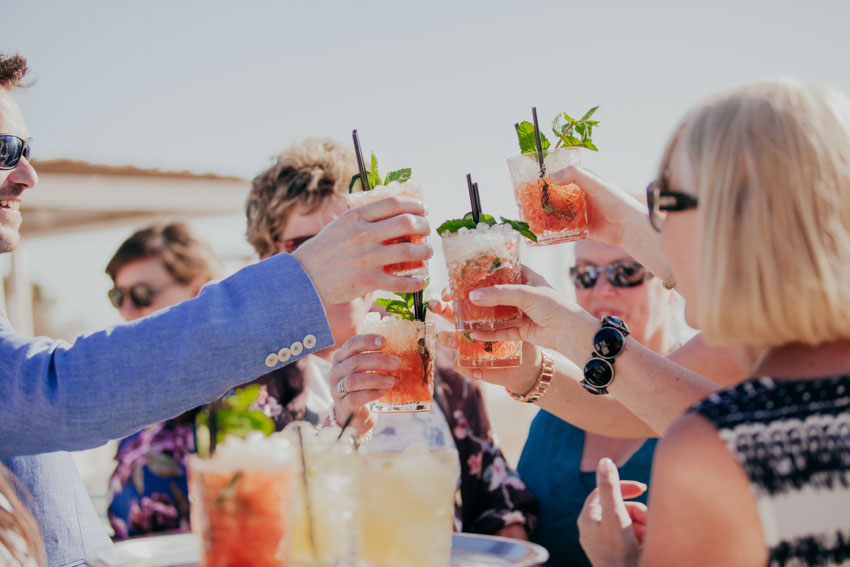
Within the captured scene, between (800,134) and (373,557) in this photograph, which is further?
(373,557)

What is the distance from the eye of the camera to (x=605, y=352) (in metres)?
2.65

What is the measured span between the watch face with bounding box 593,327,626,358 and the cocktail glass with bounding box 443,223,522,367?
34cm

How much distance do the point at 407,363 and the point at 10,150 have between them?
5.30ft

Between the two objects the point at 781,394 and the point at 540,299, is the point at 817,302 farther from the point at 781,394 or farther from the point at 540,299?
the point at 540,299

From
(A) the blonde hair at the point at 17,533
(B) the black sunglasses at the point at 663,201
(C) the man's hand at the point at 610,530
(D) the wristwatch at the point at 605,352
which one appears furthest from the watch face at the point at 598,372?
(A) the blonde hair at the point at 17,533

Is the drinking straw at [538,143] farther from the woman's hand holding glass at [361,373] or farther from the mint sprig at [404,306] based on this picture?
the woman's hand holding glass at [361,373]

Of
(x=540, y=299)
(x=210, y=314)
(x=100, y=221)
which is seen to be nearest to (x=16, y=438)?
(x=210, y=314)

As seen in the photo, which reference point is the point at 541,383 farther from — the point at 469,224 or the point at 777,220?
the point at 777,220

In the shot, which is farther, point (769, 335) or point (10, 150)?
point (10, 150)

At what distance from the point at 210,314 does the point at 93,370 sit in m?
0.33

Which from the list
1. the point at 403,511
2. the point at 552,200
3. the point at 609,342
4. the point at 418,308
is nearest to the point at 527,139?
the point at 552,200

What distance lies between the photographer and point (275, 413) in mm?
3689

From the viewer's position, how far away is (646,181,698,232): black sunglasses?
178 centimetres

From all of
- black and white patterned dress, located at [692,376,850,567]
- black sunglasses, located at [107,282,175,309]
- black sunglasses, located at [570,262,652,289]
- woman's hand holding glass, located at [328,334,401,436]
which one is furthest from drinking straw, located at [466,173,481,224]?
black sunglasses, located at [107,282,175,309]
